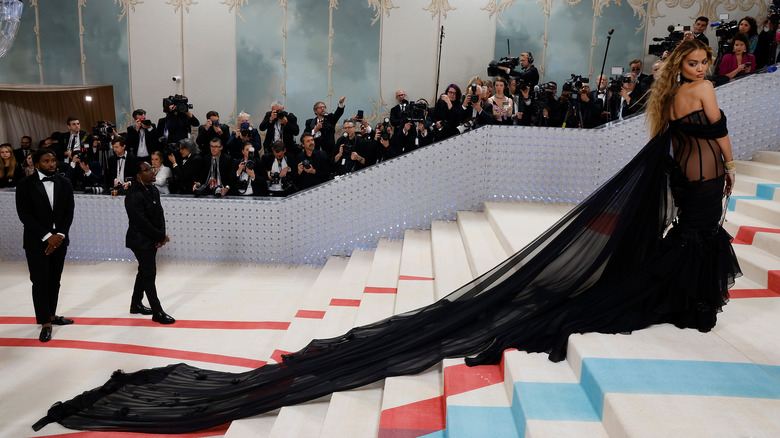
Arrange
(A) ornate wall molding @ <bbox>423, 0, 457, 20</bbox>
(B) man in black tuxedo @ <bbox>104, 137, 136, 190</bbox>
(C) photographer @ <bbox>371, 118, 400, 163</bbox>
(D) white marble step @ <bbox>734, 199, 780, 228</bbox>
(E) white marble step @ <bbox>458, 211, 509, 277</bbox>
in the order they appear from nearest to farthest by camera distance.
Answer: (D) white marble step @ <bbox>734, 199, 780, 228</bbox>
(E) white marble step @ <bbox>458, 211, 509, 277</bbox>
(C) photographer @ <bbox>371, 118, 400, 163</bbox>
(B) man in black tuxedo @ <bbox>104, 137, 136, 190</bbox>
(A) ornate wall molding @ <bbox>423, 0, 457, 20</bbox>

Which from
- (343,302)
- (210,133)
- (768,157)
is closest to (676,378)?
(343,302)

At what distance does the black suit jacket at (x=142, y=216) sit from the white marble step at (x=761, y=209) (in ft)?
14.2

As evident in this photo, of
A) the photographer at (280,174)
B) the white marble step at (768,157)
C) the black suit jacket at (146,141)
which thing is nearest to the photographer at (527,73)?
the white marble step at (768,157)

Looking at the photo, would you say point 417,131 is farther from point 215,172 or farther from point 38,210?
point 38,210

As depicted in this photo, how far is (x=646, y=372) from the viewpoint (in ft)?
7.99

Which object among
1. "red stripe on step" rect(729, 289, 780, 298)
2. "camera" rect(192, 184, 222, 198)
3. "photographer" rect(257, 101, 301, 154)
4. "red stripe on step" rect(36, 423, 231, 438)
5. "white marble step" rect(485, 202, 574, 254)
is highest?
"photographer" rect(257, 101, 301, 154)

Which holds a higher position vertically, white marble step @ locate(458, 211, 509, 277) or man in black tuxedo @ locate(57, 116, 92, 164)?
man in black tuxedo @ locate(57, 116, 92, 164)

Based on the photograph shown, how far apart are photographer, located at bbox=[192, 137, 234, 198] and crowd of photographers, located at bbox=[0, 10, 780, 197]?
0.04 ft

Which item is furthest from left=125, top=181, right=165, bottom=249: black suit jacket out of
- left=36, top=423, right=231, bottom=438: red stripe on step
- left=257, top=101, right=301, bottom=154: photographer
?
left=257, top=101, right=301, bottom=154: photographer

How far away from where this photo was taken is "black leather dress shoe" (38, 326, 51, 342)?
4641 mm

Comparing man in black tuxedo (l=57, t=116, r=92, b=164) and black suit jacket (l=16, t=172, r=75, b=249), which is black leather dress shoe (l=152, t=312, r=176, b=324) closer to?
black suit jacket (l=16, t=172, r=75, b=249)

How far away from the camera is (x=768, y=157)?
18.5 ft

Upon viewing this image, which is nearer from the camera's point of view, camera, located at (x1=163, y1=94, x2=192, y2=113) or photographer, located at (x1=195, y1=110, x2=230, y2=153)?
photographer, located at (x1=195, y1=110, x2=230, y2=153)

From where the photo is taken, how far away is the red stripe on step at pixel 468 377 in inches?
108
